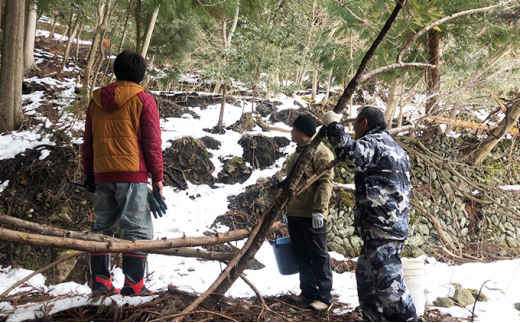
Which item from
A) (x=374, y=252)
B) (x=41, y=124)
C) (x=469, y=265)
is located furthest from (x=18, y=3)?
(x=469, y=265)

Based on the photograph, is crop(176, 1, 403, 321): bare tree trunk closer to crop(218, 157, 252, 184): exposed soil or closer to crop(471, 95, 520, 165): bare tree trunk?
crop(218, 157, 252, 184): exposed soil

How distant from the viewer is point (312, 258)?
3303 millimetres

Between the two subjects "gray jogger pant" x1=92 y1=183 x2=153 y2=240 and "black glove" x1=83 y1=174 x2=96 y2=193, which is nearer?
"gray jogger pant" x1=92 y1=183 x2=153 y2=240

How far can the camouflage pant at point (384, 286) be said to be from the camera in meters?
2.36

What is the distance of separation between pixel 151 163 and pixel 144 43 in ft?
19.1

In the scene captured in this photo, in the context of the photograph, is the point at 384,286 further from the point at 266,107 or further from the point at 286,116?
the point at 266,107

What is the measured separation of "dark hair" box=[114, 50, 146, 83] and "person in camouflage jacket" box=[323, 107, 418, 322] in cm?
158

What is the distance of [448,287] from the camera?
14.7 feet

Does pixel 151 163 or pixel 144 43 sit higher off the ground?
pixel 144 43

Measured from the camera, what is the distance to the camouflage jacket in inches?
95.5

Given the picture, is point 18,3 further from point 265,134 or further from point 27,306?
point 27,306

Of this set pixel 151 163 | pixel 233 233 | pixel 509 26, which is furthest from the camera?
pixel 509 26

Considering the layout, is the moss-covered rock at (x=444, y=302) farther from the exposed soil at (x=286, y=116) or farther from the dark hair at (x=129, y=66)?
the exposed soil at (x=286, y=116)

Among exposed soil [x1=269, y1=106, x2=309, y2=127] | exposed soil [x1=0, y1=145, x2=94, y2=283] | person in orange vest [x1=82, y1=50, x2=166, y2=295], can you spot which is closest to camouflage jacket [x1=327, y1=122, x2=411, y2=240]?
person in orange vest [x1=82, y1=50, x2=166, y2=295]
